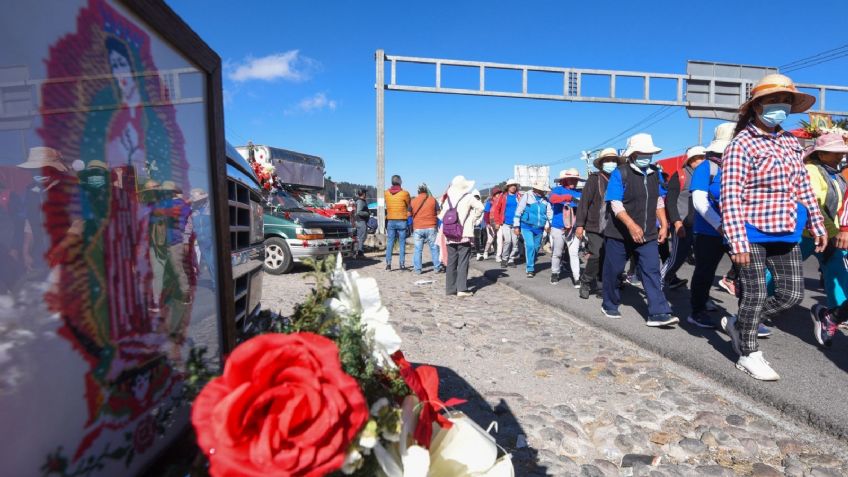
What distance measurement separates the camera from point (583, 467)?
2275 mm

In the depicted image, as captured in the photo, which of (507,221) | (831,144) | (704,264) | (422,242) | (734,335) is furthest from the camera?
(507,221)

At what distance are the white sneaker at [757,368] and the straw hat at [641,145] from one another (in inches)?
88.3

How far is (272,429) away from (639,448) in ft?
7.47

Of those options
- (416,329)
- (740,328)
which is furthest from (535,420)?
(416,329)

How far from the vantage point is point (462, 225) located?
22.1 ft

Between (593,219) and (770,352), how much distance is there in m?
2.94

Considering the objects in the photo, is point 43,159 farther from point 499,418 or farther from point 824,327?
point 824,327

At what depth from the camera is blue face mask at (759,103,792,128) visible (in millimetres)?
3252

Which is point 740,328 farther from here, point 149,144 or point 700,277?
point 149,144

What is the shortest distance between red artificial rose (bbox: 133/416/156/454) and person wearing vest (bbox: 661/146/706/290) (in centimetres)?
604

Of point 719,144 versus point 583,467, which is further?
point 719,144

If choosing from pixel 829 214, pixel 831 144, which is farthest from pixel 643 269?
pixel 831 144

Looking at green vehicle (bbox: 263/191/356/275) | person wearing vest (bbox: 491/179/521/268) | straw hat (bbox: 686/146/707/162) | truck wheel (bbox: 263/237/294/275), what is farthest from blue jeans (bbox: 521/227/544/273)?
truck wheel (bbox: 263/237/294/275)

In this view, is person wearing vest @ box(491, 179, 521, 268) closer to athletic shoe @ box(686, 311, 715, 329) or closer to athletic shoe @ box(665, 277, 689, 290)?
athletic shoe @ box(665, 277, 689, 290)
